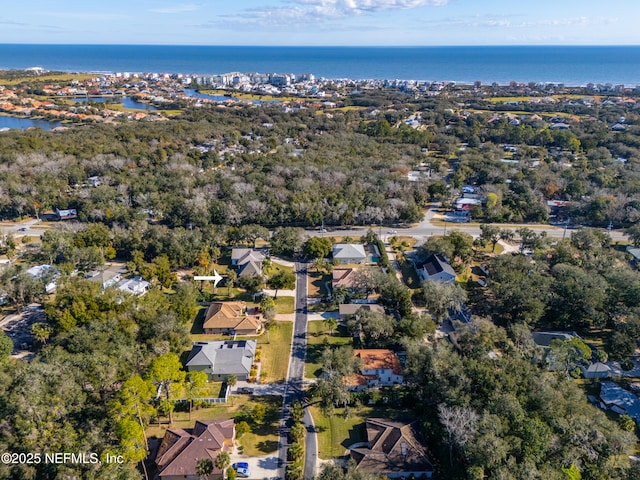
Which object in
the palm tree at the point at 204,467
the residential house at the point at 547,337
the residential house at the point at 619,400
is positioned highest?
the residential house at the point at 547,337

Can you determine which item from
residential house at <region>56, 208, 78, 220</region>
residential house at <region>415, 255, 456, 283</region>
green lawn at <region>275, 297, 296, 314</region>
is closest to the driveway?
green lawn at <region>275, 297, 296, 314</region>

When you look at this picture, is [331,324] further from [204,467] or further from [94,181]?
[94,181]

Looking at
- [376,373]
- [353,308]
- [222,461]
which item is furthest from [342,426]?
[353,308]

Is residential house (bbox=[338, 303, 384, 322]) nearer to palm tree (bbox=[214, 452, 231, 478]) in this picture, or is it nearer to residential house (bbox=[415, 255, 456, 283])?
residential house (bbox=[415, 255, 456, 283])

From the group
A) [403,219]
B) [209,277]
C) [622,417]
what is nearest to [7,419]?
[209,277]

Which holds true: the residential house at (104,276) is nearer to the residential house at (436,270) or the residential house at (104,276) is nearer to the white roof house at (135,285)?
the white roof house at (135,285)

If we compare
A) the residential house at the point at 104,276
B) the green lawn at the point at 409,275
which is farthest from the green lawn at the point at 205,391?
the green lawn at the point at 409,275

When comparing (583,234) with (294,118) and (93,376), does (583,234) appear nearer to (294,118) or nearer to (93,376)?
(93,376)
